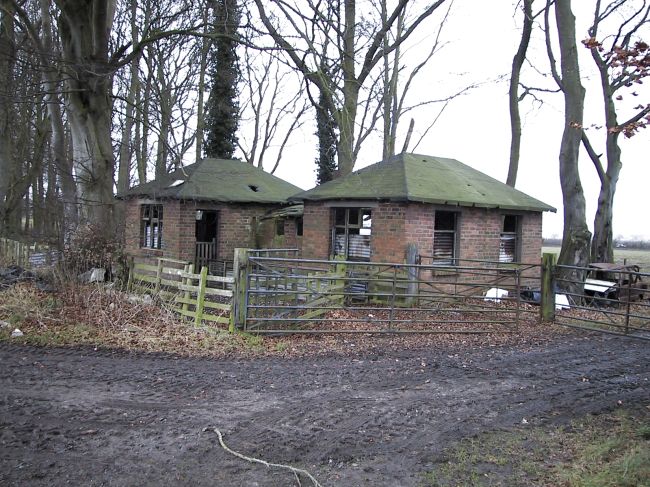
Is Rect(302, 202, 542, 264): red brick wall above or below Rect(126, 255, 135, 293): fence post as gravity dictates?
above

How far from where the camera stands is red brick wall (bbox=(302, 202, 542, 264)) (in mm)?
13867

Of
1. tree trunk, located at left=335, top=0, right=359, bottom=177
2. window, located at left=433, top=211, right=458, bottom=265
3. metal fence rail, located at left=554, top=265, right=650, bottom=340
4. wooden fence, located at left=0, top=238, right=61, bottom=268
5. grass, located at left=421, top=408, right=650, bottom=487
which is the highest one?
tree trunk, located at left=335, top=0, right=359, bottom=177

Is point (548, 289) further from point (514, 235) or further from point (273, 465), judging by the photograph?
point (273, 465)

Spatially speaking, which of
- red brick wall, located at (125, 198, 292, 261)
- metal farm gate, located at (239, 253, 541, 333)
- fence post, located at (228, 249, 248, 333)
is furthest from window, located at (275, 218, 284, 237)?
fence post, located at (228, 249, 248, 333)

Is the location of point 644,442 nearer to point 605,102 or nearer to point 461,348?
point 461,348

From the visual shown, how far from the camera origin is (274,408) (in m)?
5.82

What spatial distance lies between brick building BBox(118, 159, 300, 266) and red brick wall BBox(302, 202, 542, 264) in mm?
2306

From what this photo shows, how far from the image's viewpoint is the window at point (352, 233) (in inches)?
581

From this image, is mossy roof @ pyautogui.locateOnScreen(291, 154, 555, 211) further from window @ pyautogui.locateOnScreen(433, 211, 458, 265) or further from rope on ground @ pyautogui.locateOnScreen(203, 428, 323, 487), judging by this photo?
rope on ground @ pyautogui.locateOnScreen(203, 428, 323, 487)

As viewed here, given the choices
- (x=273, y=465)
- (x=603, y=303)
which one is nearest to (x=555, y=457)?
(x=273, y=465)

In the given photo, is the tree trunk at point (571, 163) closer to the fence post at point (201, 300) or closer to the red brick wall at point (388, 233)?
the red brick wall at point (388, 233)

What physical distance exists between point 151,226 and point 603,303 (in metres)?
15.0

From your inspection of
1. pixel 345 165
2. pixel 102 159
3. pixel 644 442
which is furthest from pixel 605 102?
pixel 644 442

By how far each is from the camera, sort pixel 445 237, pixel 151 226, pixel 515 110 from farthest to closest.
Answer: pixel 515 110
pixel 151 226
pixel 445 237
